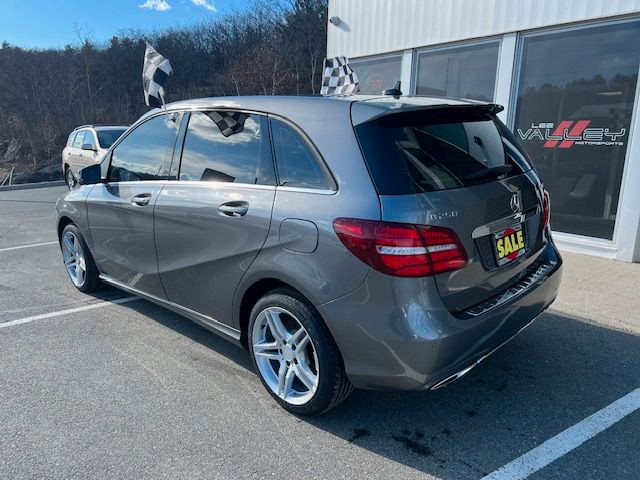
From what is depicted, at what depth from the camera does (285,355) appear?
2.81 m

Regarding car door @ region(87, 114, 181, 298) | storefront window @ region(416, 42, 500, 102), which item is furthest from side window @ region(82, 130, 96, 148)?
car door @ region(87, 114, 181, 298)

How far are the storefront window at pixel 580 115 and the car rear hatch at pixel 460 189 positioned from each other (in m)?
3.83

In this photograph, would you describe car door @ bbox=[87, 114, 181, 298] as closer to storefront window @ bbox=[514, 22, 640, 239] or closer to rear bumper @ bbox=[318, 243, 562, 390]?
rear bumper @ bbox=[318, 243, 562, 390]

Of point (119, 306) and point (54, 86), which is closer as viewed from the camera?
point (119, 306)

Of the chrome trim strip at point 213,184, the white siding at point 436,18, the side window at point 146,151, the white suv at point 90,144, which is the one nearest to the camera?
the chrome trim strip at point 213,184

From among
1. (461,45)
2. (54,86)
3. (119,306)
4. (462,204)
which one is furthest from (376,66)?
(54,86)

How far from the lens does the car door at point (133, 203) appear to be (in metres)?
3.59

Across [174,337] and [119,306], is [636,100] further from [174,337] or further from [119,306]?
[119,306]

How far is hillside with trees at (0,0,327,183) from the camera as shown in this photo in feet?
Result: 74.4

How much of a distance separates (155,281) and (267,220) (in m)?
1.44

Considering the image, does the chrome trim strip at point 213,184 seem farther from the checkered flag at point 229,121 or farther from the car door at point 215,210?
the checkered flag at point 229,121

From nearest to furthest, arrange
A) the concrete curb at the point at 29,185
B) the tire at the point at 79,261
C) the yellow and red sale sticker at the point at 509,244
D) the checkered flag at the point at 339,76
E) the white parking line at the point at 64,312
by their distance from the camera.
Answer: the yellow and red sale sticker at the point at 509,244
the white parking line at the point at 64,312
the tire at the point at 79,261
the checkered flag at the point at 339,76
the concrete curb at the point at 29,185

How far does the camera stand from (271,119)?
2877mm

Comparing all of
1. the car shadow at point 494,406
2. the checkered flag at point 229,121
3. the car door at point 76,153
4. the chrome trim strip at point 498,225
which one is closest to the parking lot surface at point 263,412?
the car shadow at point 494,406
